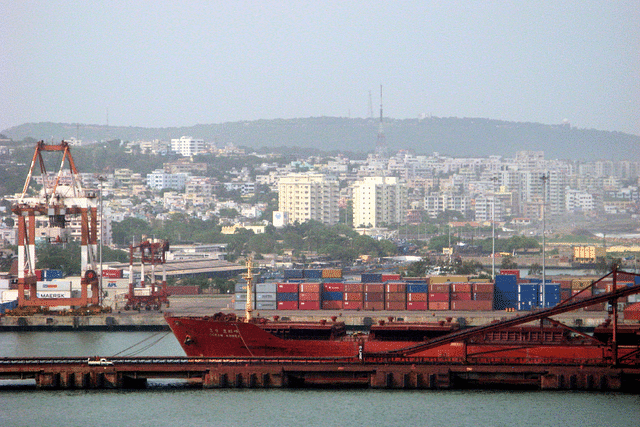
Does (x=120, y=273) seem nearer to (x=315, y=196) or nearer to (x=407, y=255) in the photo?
(x=407, y=255)

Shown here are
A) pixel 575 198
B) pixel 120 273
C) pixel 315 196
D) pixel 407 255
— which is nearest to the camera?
pixel 120 273

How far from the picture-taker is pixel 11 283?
51156 mm

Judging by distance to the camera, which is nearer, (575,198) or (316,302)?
(316,302)

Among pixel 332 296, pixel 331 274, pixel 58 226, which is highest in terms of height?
pixel 58 226

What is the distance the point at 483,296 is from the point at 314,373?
60.4 feet

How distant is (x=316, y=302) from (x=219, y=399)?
19.0 m

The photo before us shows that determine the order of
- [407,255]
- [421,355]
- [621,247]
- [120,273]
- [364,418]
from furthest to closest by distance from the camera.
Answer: [621,247], [407,255], [120,273], [421,355], [364,418]

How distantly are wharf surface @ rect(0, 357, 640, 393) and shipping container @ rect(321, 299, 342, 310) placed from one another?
1778 cm

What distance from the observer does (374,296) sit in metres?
44.7

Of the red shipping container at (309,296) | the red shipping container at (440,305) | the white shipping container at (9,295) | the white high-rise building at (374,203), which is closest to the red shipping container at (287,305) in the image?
the red shipping container at (309,296)

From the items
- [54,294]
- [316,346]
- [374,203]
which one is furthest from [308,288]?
[374,203]

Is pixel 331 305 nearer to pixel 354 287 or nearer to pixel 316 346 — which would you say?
pixel 354 287

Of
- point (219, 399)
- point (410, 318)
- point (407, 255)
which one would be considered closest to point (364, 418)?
point (219, 399)

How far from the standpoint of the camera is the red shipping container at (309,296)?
44.9m
